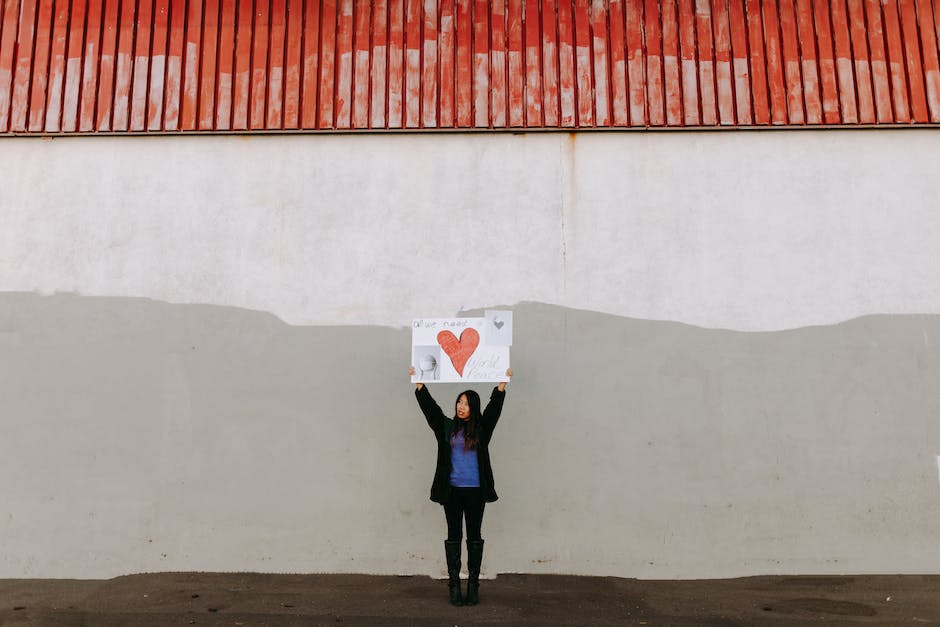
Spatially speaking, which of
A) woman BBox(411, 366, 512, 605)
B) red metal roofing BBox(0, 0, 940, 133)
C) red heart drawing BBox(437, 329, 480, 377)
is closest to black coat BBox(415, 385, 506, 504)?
woman BBox(411, 366, 512, 605)

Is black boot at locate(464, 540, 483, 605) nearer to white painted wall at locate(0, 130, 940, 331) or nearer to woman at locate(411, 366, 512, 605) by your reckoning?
woman at locate(411, 366, 512, 605)

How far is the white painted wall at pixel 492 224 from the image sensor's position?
237 inches

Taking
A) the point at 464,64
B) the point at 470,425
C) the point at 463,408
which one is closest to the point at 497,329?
the point at 463,408

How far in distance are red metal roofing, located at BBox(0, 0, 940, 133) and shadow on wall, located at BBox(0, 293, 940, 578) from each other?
77.4 inches

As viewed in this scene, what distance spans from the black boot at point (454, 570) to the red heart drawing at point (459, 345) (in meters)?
1.33

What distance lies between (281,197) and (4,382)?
3.07 metres

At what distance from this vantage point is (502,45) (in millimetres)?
6270

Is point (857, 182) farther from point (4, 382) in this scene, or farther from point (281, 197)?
point (4, 382)

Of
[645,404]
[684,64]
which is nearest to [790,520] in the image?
[645,404]

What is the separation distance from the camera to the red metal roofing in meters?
6.14

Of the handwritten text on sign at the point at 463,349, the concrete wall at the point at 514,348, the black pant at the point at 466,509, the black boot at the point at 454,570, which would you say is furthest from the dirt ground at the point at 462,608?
the handwritten text on sign at the point at 463,349

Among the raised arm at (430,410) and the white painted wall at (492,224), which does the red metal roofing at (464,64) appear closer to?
the white painted wall at (492,224)

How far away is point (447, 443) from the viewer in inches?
201

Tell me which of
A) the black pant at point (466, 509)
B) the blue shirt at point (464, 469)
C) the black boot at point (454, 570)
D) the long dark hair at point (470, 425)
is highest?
the long dark hair at point (470, 425)
